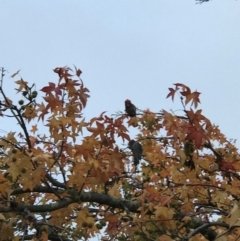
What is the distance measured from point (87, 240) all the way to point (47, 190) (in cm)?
86

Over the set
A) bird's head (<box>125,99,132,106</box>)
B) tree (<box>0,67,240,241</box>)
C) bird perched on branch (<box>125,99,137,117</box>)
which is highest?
bird's head (<box>125,99,132,106</box>)

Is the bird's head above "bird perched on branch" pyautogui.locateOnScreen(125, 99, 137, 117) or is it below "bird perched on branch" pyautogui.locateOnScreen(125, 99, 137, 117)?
above

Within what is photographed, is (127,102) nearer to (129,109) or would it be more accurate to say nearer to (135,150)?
(129,109)

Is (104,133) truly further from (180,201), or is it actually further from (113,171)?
(180,201)

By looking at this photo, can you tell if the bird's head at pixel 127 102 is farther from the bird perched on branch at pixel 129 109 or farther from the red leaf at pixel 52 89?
the red leaf at pixel 52 89

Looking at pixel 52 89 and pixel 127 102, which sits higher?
pixel 127 102

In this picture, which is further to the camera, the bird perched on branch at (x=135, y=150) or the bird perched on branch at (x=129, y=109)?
the bird perched on branch at (x=129, y=109)

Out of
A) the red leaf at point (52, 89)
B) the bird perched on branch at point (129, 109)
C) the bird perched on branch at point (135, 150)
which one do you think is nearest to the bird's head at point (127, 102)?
the bird perched on branch at point (129, 109)

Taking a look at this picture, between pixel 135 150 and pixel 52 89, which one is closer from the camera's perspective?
pixel 52 89

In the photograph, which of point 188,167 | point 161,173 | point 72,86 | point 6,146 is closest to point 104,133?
point 72,86

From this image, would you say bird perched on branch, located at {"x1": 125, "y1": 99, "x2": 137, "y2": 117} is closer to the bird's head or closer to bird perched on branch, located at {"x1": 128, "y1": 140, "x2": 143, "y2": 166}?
the bird's head

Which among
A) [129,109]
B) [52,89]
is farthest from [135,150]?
[52,89]

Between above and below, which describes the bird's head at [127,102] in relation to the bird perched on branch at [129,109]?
above

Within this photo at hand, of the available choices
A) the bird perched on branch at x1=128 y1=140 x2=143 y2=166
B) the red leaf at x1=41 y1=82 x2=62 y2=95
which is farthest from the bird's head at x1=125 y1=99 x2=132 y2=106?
the red leaf at x1=41 y1=82 x2=62 y2=95
